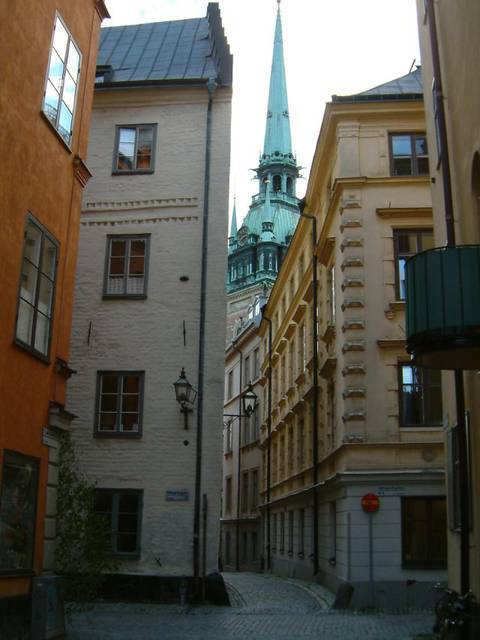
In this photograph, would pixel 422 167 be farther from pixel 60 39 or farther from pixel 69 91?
pixel 60 39

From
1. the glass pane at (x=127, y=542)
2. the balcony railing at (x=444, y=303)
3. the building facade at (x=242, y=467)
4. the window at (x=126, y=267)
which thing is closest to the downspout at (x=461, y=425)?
the balcony railing at (x=444, y=303)

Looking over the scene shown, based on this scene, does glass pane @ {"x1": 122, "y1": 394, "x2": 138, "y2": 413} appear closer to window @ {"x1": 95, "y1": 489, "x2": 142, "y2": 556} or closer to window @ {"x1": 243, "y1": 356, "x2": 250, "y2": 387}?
window @ {"x1": 95, "y1": 489, "x2": 142, "y2": 556}

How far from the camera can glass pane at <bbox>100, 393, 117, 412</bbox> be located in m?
17.8

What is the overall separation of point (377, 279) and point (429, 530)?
5966mm

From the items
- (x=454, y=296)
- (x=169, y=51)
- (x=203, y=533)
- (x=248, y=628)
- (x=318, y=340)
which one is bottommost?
(x=248, y=628)

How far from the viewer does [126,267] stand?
18.9 metres

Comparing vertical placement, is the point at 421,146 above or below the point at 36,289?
above

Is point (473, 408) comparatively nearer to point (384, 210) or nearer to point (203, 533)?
point (203, 533)

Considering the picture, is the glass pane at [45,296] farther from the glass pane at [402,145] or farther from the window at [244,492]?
the window at [244,492]

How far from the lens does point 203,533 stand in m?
16.8

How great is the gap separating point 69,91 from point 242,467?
30.4 meters

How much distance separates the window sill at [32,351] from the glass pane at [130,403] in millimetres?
5791

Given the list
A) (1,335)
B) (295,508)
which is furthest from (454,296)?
(295,508)

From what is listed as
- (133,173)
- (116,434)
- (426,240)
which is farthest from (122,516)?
(426,240)
